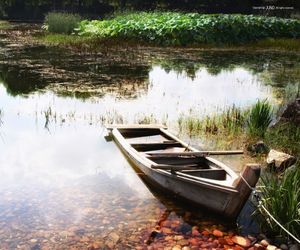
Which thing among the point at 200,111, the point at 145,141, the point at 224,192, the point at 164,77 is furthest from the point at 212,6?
the point at 224,192

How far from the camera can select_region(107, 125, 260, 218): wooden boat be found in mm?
5414

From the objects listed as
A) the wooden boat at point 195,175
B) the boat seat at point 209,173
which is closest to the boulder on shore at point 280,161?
the wooden boat at point 195,175

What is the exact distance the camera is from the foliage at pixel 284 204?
505 centimetres

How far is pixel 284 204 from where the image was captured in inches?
202

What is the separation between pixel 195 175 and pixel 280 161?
1670 mm

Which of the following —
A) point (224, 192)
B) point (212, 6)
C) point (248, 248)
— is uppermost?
point (212, 6)

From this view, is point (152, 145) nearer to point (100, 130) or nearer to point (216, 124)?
point (100, 130)

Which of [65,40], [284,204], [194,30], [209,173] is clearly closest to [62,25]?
[65,40]

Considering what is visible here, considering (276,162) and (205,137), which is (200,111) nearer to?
(205,137)

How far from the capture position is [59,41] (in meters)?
22.0

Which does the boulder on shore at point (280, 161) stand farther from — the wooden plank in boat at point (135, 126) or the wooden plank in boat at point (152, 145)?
the wooden plank in boat at point (135, 126)

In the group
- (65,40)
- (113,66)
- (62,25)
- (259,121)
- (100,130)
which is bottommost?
(100,130)

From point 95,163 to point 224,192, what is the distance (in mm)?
2872

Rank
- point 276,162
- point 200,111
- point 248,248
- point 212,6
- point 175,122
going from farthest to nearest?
1. point 212,6
2. point 200,111
3. point 175,122
4. point 276,162
5. point 248,248
